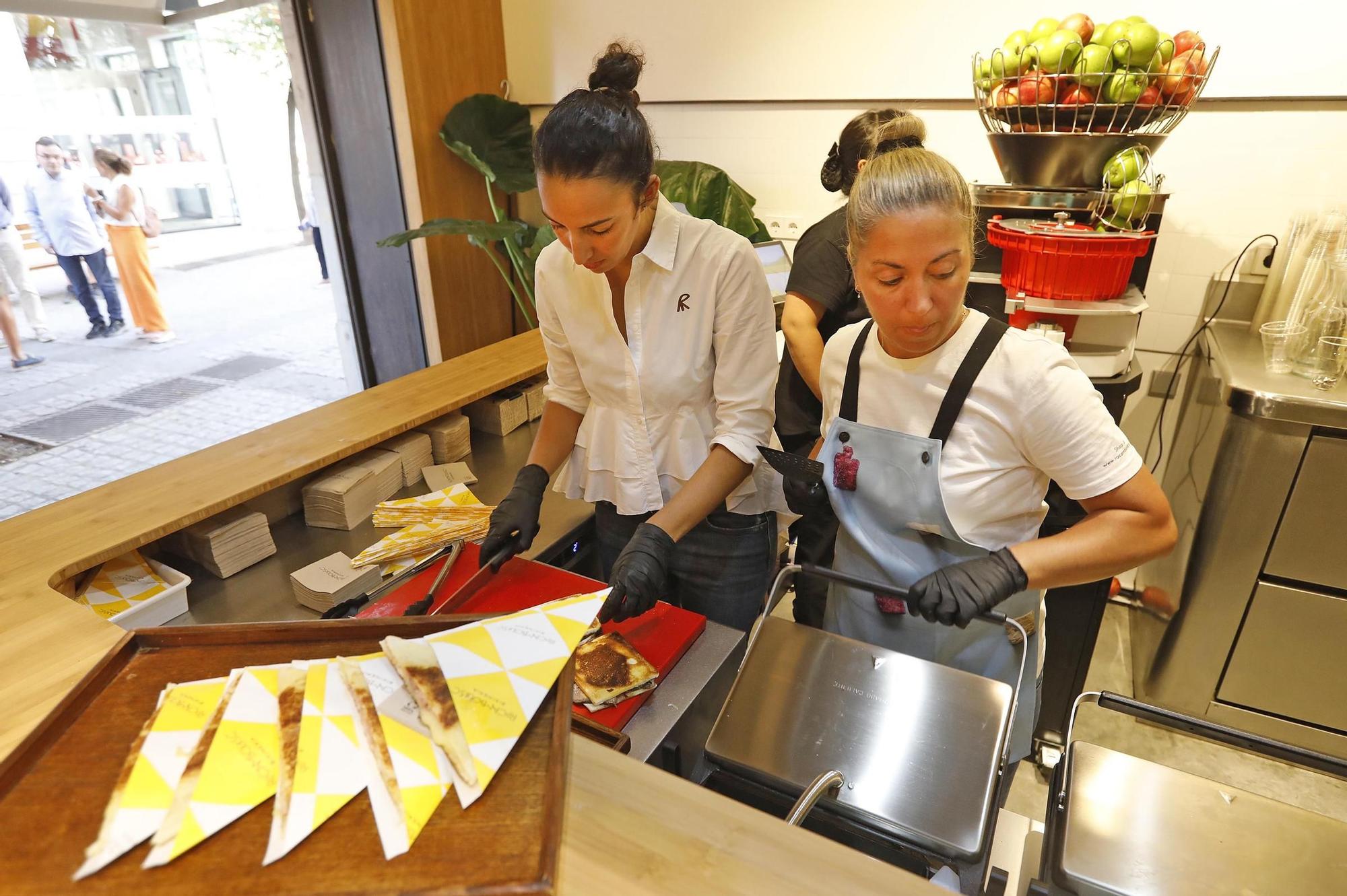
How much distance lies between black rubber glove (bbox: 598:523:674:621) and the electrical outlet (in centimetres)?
232

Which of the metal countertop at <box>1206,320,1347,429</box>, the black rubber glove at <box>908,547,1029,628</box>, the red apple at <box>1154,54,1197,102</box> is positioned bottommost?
the metal countertop at <box>1206,320,1347,429</box>

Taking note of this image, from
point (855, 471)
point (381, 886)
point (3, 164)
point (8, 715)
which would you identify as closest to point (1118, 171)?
point (855, 471)

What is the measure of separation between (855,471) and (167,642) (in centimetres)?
102

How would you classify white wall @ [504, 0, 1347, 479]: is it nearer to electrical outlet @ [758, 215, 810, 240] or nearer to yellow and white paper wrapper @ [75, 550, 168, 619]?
electrical outlet @ [758, 215, 810, 240]

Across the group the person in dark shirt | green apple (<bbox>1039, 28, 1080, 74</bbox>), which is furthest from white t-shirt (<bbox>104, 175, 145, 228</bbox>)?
green apple (<bbox>1039, 28, 1080, 74</bbox>)

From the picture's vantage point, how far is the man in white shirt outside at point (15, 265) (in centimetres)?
280

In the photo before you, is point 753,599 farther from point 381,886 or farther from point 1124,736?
point 1124,736

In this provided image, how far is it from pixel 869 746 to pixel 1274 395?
5.78 ft

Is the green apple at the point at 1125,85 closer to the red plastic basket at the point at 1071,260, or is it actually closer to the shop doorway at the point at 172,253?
the red plastic basket at the point at 1071,260

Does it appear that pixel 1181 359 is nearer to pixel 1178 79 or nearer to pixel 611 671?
pixel 1178 79

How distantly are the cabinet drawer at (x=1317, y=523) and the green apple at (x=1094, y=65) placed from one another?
1.14 meters

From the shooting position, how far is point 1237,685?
92.6 inches

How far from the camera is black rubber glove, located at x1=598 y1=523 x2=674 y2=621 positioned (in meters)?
1.25

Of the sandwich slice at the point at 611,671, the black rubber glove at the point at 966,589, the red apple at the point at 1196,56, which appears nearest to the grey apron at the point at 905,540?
the black rubber glove at the point at 966,589
